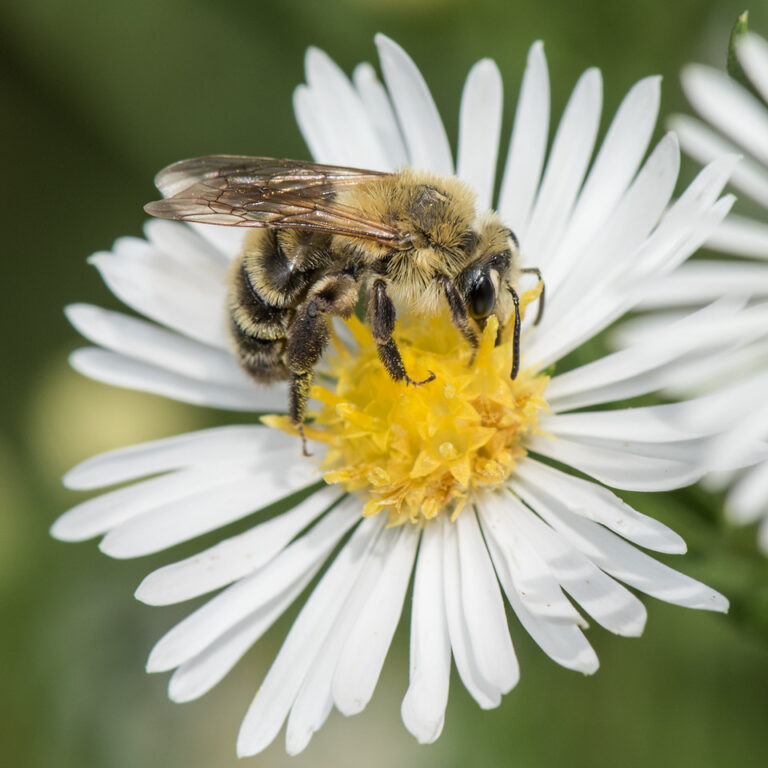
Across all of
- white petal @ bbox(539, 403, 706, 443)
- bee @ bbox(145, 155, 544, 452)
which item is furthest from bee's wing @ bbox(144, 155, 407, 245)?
white petal @ bbox(539, 403, 706, 443)

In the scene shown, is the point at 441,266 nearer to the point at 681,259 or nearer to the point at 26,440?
the point at 681,259

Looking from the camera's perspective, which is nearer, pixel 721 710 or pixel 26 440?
pixel 721 710

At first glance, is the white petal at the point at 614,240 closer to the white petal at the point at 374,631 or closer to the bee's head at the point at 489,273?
the bee's head at the point at 489,273

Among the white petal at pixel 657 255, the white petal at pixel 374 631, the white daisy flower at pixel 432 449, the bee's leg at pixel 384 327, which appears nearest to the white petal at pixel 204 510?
the white daisy flower at pixel 432 449

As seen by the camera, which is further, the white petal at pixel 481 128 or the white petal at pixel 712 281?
the white petal at pixel 481 128

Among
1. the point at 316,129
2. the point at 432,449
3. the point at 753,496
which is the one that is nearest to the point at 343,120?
the point at 316,129

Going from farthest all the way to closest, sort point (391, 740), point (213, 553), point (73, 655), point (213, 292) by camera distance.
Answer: point (73, 655)
point (391, 740)
point (213, 292)
point (213, 553)

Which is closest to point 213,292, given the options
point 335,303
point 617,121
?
point 335,303
